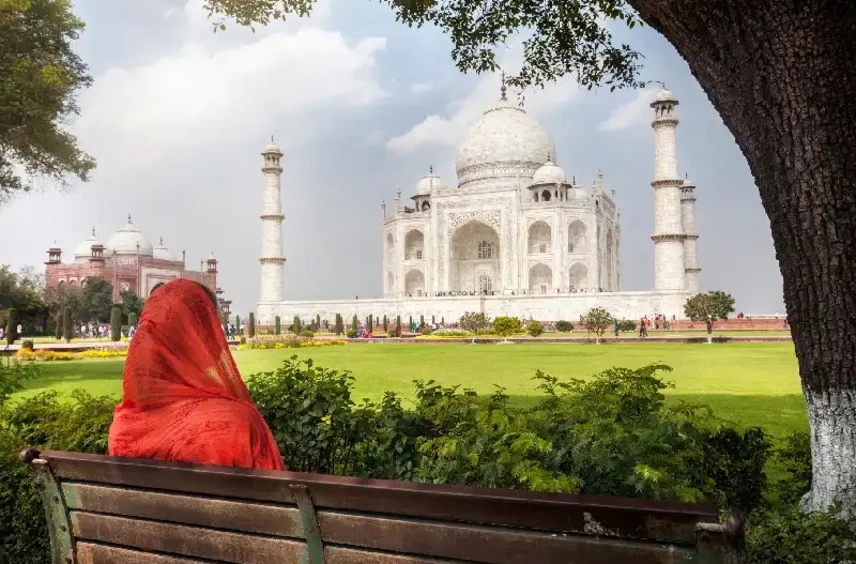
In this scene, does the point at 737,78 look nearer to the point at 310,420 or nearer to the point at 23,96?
the point at 310,420

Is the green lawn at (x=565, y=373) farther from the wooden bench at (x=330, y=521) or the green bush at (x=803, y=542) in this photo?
the wooden bench at (x=330, y=521)

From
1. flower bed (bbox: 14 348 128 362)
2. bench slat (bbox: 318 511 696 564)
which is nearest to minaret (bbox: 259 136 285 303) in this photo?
flower bed (bbox: 14 348 128 362)

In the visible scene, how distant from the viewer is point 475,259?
124 ft

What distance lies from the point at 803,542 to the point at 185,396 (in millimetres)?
1808

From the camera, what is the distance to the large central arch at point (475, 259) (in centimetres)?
3709

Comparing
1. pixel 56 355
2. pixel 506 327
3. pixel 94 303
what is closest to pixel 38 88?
pixel 56 355

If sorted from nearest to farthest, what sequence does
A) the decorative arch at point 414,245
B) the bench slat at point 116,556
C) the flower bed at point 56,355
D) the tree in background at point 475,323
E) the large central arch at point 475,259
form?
the bench slat at point 116,556 < the flower bed at point 56,355 < the tree in background at point 475,323 < the large central arch at point 475,259 < the decorative arch at point 414,245

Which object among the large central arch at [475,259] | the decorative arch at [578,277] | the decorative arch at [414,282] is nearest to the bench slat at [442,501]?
the decorative arch at [578,277]

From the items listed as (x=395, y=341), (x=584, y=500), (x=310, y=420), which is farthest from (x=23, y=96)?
(x=395, y=341)

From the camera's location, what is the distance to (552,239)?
34438 mm

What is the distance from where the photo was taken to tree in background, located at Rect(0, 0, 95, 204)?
986 centimetres

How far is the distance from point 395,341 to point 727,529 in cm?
2045

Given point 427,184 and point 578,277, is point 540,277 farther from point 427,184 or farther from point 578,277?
point 427,184

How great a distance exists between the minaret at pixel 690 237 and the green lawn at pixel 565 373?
2395 cm
